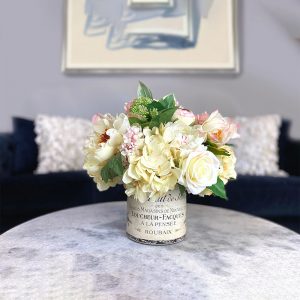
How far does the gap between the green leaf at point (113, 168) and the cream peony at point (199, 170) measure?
0.17m

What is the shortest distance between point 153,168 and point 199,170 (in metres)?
0.12

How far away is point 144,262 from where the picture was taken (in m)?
1.00

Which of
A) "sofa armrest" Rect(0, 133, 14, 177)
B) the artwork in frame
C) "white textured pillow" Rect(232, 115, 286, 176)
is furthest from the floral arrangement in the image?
the artwork in frame

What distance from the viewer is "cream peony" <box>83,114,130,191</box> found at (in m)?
1.06

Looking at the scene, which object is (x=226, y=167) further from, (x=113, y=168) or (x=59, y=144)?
(x=59, y=144)

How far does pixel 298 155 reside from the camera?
98.5 inches

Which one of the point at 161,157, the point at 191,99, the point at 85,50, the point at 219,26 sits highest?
the point at 219,26

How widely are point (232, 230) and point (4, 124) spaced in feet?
7.20

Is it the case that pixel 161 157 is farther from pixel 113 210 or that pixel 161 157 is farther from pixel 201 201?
pixel 201 201

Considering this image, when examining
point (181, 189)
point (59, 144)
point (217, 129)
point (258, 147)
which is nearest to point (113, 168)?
point (181, 189)

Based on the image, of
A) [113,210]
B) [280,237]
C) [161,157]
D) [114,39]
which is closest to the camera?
[161,157]

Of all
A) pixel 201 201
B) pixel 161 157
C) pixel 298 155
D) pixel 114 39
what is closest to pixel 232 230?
pixel 161 157

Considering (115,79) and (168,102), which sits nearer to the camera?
(168,102)

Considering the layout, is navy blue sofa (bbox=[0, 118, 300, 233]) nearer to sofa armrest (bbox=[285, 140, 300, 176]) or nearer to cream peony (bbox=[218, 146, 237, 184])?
sofa armrest (bbox=[285, 140, 300, 176])
